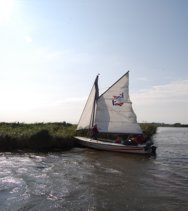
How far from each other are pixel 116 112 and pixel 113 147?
14.6ft

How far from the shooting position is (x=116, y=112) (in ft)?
103

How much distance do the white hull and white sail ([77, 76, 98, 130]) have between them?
2.47 m

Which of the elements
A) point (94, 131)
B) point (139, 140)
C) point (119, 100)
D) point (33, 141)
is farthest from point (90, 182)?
point (119, 100)

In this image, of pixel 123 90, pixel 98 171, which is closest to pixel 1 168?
pixel 98 171

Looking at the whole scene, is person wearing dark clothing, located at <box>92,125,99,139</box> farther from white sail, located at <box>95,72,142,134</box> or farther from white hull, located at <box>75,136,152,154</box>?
white hull, located at <box>75,136,152,154</box>

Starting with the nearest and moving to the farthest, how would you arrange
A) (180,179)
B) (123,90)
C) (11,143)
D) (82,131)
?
(180,179) → (11,143) → (123,90) → (82,131)

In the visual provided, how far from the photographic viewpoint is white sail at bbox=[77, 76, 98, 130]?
32.6m

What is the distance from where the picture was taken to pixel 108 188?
15.2m

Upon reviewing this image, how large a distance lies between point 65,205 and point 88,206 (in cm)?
100

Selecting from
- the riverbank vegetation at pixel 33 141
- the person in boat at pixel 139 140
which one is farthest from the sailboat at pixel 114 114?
the riverbank vegetation at pixel 33 141

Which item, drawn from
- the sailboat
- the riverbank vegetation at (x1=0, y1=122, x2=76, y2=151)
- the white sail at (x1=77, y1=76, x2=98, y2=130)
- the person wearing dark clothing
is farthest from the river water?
the white sail at (x1=77, y1=76, x2=98, y2=130)

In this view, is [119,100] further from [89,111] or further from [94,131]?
[94,131]

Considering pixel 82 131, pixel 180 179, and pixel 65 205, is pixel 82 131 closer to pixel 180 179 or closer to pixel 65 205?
pixel 180 179

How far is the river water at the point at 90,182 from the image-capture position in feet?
41.1
